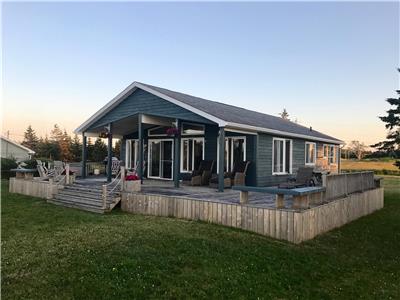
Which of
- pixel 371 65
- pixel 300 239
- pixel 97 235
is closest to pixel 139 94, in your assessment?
pixel 97 235

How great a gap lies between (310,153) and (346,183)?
8.01 metres

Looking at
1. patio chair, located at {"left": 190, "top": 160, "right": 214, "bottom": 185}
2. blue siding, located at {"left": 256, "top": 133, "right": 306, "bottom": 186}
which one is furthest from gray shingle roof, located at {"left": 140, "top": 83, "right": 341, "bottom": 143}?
patio chair, located at {"left": 190, "top": 160, "right": 214, "bottom": 185}

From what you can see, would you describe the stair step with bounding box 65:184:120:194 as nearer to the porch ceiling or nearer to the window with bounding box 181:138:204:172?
the porch ceiling

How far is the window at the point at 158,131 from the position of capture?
1550cm

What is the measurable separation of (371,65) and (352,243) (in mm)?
11896

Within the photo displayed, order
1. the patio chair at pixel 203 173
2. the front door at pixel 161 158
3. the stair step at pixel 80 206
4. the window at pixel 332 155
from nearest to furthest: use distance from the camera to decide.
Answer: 1. the stair step at pixel 80 206
2. the patio chair at pixel 203 173
3. the front door at pixel 161 158
4. the window at pixel 332 155

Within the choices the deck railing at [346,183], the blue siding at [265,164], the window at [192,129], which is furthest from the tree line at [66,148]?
the deck railing at [346,183]

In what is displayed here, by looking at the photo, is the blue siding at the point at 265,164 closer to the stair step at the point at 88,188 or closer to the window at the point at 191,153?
the window at the point at 191,153

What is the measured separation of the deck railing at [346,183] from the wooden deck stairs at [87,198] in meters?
5.79

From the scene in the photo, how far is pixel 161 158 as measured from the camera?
1566 centimetres

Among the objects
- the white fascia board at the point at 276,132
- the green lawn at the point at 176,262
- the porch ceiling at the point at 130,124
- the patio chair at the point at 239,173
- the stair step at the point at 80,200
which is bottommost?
the green lawn at the point at 176,262

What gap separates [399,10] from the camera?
11680mm

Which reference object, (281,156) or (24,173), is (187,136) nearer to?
(281,156)

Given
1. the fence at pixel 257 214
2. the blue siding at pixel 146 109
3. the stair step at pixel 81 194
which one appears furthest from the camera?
the blue siding at pixel 146 109
